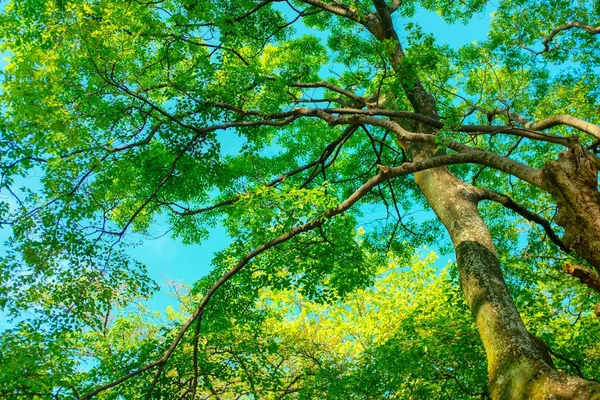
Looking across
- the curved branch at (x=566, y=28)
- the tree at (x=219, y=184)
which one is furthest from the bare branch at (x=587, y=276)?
the curved branch at (x=566, y=28)

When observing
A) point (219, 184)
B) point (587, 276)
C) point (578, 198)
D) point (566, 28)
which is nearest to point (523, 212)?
point (578, 198)

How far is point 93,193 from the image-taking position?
8.22m

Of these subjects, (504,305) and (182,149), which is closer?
(504,305)

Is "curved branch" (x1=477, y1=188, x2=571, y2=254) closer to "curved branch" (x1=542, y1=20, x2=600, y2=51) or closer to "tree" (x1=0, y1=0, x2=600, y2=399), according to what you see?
"tree" (x1=0, y1=0, x2=600, y2=399)

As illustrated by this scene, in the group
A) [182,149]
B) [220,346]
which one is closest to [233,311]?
[220,346]

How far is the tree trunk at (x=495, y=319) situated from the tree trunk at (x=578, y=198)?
111cm

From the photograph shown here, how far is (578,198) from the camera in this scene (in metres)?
4.61

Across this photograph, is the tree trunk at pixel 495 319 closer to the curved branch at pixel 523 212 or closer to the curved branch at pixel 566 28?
the curved branch at pixel 523 212

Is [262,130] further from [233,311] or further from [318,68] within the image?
[318,68]

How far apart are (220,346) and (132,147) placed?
4.55 m

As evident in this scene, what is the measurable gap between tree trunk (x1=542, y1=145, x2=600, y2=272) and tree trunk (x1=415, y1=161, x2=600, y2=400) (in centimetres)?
111

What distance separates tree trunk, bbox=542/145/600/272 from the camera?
4.45 metres

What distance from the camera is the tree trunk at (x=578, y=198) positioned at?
4.45 m

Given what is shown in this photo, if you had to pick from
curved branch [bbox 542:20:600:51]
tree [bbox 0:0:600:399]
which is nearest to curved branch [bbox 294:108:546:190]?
tree [bbox 0:0:600:399]
